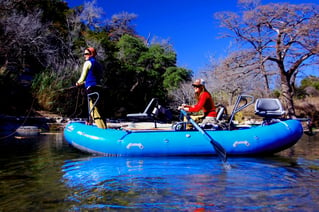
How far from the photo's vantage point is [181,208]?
328 cm

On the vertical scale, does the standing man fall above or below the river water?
above

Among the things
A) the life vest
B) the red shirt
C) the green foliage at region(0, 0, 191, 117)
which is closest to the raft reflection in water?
the red shirt

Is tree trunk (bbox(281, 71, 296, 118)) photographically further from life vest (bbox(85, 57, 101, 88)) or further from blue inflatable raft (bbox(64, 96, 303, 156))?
life vest (bbox(85, 57, 101, 88))

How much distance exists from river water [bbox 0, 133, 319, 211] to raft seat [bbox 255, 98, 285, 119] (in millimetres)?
878

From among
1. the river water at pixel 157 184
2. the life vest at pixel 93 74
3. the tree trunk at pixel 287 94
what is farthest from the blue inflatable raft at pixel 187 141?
the tree trunk at pixel 287 94

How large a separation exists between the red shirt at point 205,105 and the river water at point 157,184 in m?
0.90

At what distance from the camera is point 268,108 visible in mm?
6918

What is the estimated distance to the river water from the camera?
3385 millimetres

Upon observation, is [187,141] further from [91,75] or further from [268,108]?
[91,75]

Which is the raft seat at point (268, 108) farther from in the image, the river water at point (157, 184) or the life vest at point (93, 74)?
the life vest at point (93, 74)

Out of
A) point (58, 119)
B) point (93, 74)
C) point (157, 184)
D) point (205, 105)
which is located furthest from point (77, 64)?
point (157, 184)

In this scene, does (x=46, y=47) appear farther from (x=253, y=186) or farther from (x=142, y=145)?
(x=253, y=186)

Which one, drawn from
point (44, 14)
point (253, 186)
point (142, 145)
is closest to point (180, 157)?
point (142, 145)

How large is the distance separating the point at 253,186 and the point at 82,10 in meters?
26.8
